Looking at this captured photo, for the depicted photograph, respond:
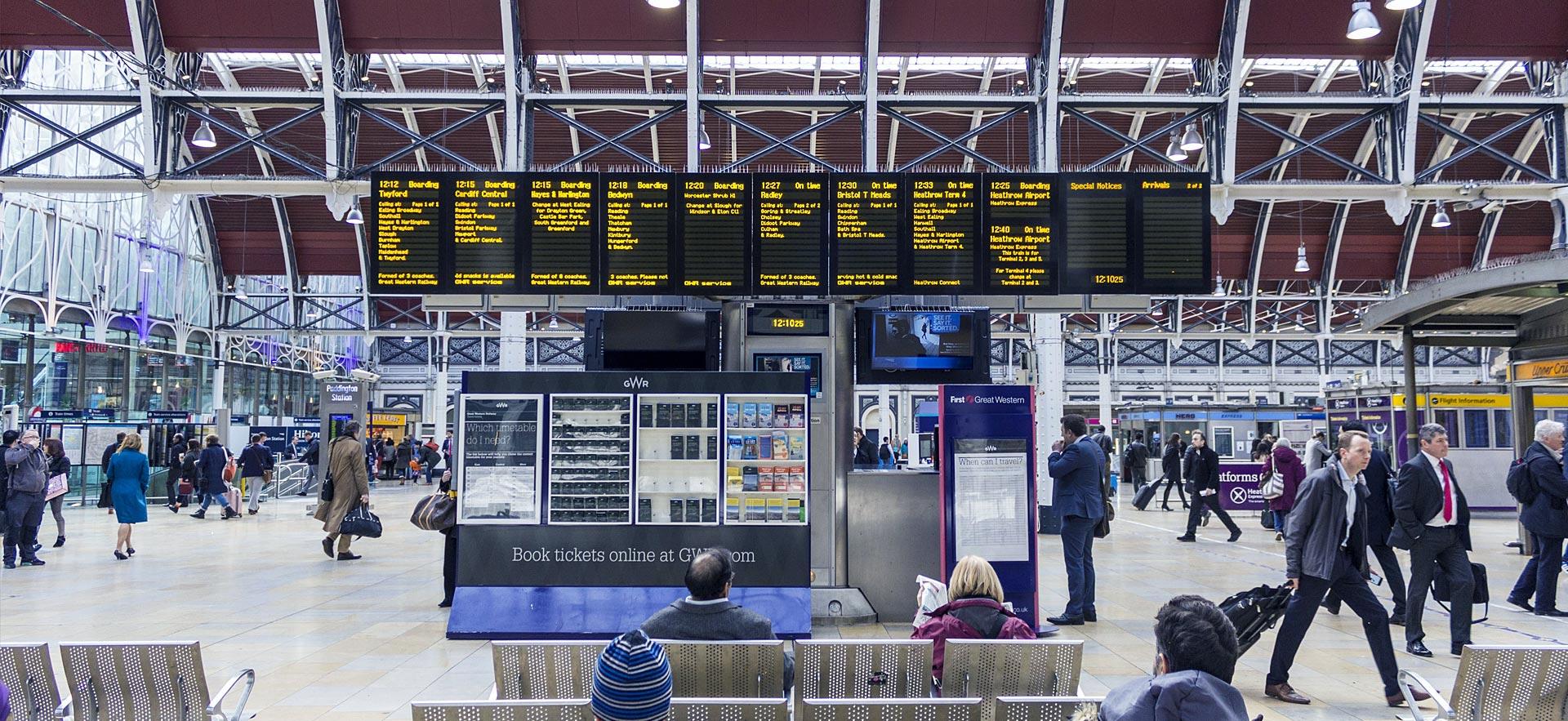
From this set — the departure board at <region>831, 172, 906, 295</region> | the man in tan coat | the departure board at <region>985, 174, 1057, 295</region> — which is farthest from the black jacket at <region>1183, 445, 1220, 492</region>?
the man in tan coat

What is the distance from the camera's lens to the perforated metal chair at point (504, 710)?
354 centimetres

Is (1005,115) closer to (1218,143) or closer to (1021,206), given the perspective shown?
(1218,143)

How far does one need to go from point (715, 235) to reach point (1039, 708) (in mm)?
6528

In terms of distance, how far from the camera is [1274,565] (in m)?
12.9

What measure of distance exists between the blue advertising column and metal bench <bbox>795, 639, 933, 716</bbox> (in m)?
4.22

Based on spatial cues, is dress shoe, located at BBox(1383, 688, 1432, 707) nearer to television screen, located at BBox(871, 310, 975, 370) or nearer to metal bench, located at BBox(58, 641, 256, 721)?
television screen, located at BBox(871, 310, 975, 370)

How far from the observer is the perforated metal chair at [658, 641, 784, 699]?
14.6 feet

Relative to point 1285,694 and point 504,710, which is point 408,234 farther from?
point 1285,694

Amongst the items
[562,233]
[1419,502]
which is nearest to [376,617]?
[562,233]

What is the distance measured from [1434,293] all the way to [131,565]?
15132 millimetres

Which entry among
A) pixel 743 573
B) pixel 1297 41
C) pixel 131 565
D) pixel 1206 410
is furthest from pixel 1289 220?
pixel 131 565

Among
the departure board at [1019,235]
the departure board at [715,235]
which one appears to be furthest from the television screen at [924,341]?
the departure board at [715,235]

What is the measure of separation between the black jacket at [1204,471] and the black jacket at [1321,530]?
10.2 meters

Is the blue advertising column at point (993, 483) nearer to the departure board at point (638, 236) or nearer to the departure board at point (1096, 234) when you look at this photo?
the departure board at point (1096, 234)
